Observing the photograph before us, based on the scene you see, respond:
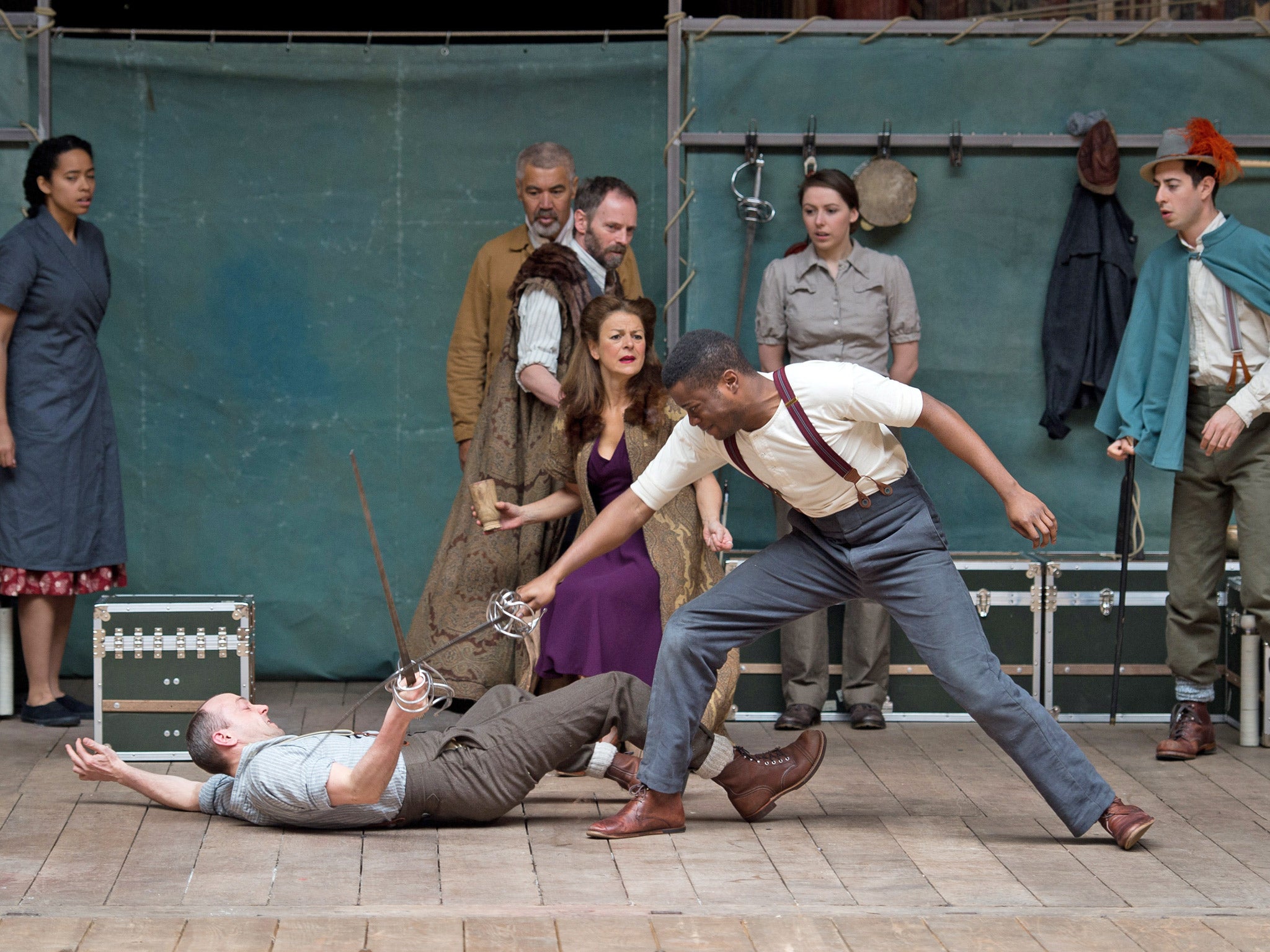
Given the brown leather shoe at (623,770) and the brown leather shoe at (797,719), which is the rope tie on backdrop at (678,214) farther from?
the brown leather shoe at (623,770)

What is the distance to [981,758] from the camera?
201 inches

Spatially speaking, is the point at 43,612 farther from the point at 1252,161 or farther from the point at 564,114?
the point at 1252,161

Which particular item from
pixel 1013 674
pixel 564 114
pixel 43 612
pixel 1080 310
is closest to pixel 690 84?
pixel 564 114

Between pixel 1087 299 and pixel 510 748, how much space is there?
9.72 feet

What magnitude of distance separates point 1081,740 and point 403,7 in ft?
18.0

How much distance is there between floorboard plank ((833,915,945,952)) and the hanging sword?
280 centimetres

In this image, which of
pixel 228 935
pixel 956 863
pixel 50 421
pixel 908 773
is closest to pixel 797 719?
pixel 908 773

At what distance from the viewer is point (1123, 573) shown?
17.3 ft

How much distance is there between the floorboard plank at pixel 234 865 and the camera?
11.8 ft

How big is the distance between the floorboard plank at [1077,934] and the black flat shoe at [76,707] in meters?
3.51

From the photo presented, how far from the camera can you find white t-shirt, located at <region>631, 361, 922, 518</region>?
3895 millimetres

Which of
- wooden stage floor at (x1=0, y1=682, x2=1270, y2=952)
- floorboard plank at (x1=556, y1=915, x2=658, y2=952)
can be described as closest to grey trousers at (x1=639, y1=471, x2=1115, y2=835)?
wooden stage floor at (x1=0, y1=682, x2=1270, y2=952)

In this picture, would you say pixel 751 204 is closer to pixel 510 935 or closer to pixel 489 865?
pixel 489 865

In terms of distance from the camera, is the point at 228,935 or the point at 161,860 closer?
the point at 228,935
